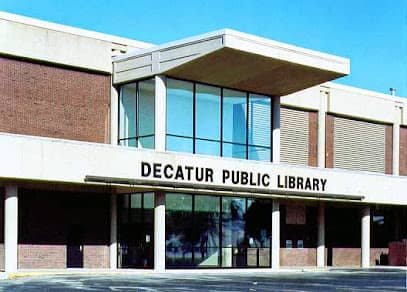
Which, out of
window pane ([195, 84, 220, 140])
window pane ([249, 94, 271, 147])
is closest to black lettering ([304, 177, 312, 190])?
window pane ([249, 94, 271, 147])

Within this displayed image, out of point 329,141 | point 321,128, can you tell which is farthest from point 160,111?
point 329,141

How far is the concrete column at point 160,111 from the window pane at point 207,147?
8.44 ft

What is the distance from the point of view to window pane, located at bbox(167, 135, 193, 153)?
3766 cm

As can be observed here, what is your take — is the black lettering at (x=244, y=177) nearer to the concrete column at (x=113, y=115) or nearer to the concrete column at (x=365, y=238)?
the concrete column at (x=113, y=115)

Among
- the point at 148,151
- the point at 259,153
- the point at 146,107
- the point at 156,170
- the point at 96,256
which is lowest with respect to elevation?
the point at 96,256

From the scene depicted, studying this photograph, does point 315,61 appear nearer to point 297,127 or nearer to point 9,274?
point 297,127

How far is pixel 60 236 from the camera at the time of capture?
35.9 meters

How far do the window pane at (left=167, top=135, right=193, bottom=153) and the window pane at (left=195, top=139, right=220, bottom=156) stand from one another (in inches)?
17.8

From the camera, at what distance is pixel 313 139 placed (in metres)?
47.6

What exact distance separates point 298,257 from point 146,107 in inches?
554

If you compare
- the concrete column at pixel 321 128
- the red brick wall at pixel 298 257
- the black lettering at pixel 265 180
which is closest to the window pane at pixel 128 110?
the black lettering at pixel 265 180

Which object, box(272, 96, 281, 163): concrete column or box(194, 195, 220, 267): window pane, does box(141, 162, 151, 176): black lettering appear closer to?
box(194, 195, 220, 267): window pane

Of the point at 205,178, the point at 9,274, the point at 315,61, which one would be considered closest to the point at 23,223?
the point at 9,274

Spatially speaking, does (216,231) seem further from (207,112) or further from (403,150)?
(403,150)
